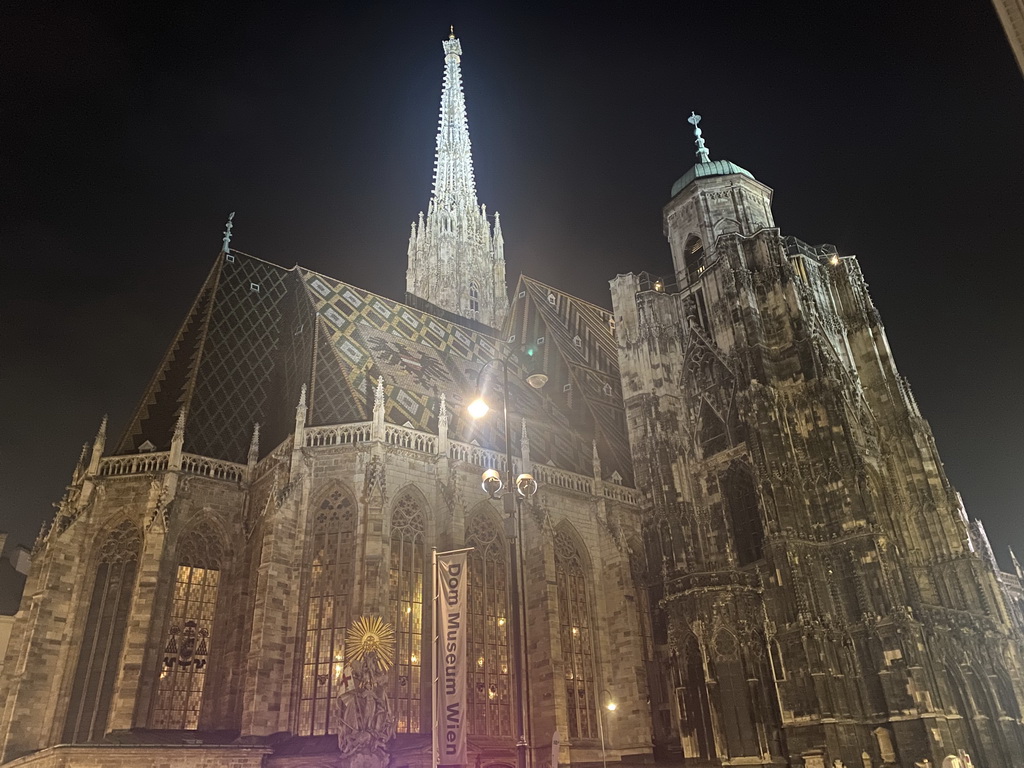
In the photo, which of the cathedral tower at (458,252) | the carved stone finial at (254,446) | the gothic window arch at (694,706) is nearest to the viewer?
the gothic window arch at (694,706)

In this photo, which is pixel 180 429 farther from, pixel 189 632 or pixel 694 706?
pixel 694 706

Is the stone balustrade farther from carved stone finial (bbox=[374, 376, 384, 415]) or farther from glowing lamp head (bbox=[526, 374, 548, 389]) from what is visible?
glowing lamp head (bbox=[526, 374, 548, 389])

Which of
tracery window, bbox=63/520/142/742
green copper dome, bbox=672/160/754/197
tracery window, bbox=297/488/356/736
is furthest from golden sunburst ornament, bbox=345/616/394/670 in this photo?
green copper dome, bbox=672/160/754/197

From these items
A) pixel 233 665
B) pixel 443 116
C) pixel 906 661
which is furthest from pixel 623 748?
pixel 443 116

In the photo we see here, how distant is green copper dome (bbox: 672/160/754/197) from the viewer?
109 feet

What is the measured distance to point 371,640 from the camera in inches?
734

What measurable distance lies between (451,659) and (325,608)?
9220 millimetres

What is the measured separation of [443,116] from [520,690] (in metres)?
54.8

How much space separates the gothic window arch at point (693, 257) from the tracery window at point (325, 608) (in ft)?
61.1

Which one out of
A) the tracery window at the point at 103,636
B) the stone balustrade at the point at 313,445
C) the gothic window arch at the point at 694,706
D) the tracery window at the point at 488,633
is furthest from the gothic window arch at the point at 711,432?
the tracery window at the point at 103,636

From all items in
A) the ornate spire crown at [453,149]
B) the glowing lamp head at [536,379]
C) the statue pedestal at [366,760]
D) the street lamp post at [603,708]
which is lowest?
the statue pedestal at [366,760]

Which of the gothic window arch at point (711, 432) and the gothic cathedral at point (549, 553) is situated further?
the gothic window arch at point (711, 432)

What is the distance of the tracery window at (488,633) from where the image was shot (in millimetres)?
21734

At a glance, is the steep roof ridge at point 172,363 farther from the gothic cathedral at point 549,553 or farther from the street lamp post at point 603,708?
the street lamp post at point 603,708
